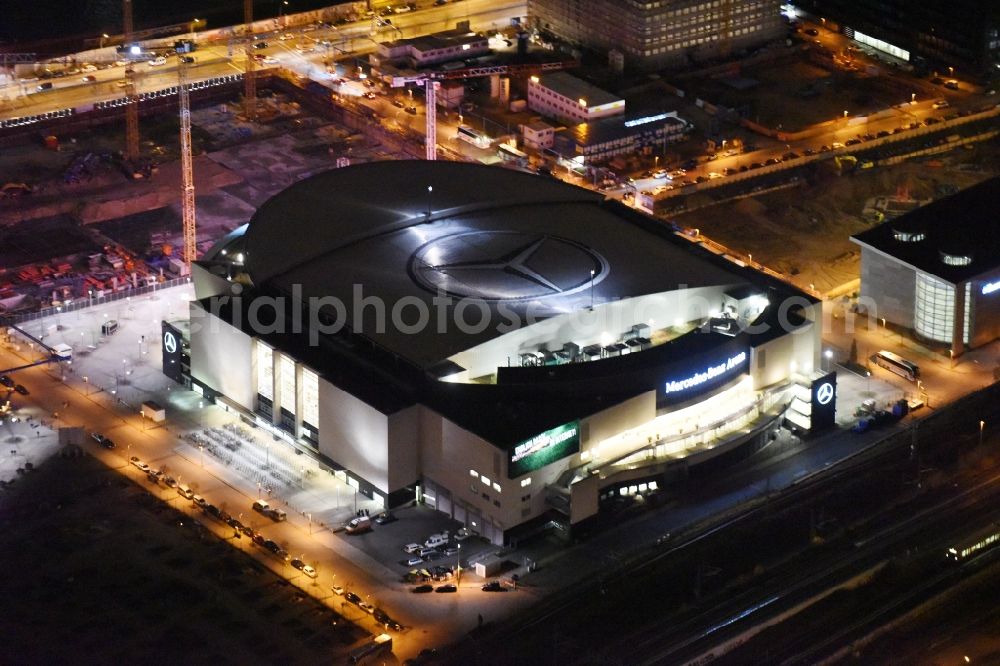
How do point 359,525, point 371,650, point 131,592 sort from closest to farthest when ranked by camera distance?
point 371,650 → point 131,592 → point 359,525

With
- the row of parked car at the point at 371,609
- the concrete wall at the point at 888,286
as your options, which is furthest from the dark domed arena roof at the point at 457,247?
the row of parked car at the point at 371,609

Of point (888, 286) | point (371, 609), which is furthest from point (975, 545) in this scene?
point (371, 609)

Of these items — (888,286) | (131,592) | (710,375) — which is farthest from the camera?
(888,286)

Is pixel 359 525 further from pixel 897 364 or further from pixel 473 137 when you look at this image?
pixel 473 137

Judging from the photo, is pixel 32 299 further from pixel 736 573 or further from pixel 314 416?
pixel 736 573

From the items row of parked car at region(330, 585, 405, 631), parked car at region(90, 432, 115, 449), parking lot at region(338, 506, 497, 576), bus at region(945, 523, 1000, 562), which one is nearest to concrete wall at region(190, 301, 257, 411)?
parked car at region(90, 432, 115, 449)

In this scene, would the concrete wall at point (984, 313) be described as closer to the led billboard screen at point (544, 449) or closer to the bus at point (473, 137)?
the led billboard screen at point (544, 449)

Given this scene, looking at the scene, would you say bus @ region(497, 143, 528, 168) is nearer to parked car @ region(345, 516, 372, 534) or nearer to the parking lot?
the parking lot
